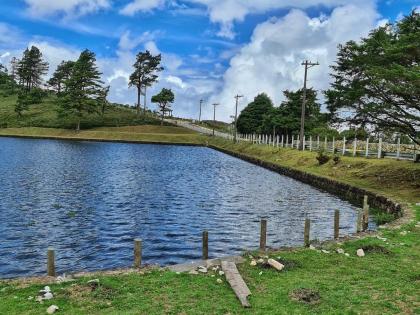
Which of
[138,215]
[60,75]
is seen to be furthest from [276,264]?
[60,75]

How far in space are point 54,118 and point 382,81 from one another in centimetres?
11167

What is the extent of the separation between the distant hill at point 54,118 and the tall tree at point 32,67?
64.5ft

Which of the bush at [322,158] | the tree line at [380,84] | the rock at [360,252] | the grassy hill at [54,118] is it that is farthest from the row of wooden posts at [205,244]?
the grassy hill at [54,118]

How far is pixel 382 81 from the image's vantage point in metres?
30.2

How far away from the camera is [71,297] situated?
10.4 m

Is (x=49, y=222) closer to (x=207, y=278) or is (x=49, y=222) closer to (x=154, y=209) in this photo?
(x=154, y=209)

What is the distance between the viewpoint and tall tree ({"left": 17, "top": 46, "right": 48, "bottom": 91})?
165475 millimetres

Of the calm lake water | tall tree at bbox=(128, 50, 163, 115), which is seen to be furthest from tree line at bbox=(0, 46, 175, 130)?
the calm lake water

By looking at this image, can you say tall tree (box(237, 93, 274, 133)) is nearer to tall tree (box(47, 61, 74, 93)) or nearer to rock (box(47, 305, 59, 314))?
tall tree (box(47, 61, 74, 93))

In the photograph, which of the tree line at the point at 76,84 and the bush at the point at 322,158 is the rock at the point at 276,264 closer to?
the bush at the point at 322,158

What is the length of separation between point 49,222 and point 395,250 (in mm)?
15861

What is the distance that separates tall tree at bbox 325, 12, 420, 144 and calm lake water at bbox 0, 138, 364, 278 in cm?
678

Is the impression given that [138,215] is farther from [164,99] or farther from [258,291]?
[164,99]

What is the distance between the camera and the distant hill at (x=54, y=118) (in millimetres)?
121438
